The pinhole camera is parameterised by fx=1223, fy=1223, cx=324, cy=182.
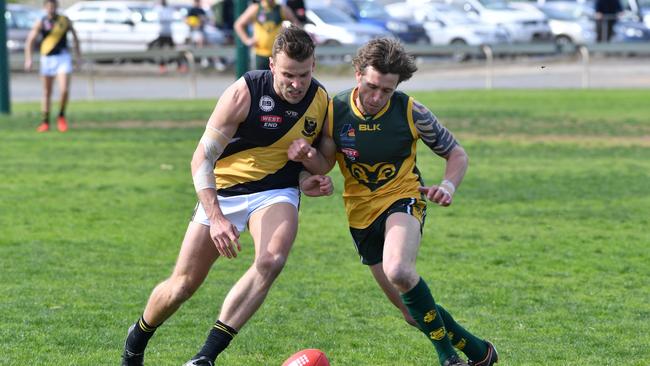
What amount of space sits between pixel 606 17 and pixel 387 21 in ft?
24.5

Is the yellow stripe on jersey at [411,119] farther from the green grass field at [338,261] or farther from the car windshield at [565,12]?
the car windshield at [565,12]

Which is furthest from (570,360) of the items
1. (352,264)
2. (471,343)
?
(352,264)

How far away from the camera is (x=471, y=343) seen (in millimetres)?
6625

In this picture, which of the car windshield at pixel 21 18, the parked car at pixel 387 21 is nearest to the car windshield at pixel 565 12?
the parked car at pixel 387 21

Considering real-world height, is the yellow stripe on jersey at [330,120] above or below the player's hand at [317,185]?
above

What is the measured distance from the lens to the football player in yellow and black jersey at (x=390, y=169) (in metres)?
6.34

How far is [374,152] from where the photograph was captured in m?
6.60

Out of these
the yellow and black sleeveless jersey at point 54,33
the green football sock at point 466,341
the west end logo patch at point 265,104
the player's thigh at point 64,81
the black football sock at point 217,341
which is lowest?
the player's thigh at point 64,81

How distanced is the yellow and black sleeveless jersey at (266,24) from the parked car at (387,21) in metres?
17.2

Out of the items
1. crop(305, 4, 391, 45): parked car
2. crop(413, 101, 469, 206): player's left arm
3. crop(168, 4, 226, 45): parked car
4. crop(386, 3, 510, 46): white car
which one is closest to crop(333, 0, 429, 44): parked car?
crop(386, 3, 510, 46): white car

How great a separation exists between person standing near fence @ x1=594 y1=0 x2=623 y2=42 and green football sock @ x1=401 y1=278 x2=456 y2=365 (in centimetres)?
3100

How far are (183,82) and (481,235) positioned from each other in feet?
78.9

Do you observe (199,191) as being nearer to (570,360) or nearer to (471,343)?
(471,343)

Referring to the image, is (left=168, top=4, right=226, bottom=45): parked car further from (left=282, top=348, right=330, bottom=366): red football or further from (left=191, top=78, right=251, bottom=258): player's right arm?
(left=282, top=348, right=330, bottom=366): red football
